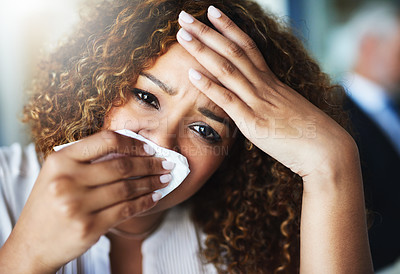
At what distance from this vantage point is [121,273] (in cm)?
122

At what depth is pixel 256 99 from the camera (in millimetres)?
986

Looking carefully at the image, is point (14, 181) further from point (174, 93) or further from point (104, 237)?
point (174, 93)

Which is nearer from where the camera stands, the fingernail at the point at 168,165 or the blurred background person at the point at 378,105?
the fingernail at the point at 168,165

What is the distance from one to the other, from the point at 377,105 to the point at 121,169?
93.2 inches

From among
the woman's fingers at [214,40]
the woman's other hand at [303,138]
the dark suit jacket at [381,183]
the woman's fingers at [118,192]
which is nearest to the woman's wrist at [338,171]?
the woman's other hand at [303,138]

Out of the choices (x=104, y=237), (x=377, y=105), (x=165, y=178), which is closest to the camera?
(x=165, y=178)

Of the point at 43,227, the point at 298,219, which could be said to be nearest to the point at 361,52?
the point at 298,219

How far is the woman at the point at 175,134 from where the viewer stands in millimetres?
778

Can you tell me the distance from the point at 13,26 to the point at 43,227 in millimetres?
1799

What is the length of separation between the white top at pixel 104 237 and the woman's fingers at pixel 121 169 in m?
0.42

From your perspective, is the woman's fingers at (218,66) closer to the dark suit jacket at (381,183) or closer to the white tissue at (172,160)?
the white tissue at (172,160)

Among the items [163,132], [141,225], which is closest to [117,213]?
[163,132]

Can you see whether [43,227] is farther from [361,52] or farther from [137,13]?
[361,52]

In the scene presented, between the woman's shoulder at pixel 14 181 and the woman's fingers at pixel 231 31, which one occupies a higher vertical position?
the woman's fingers at pixel 231 31
